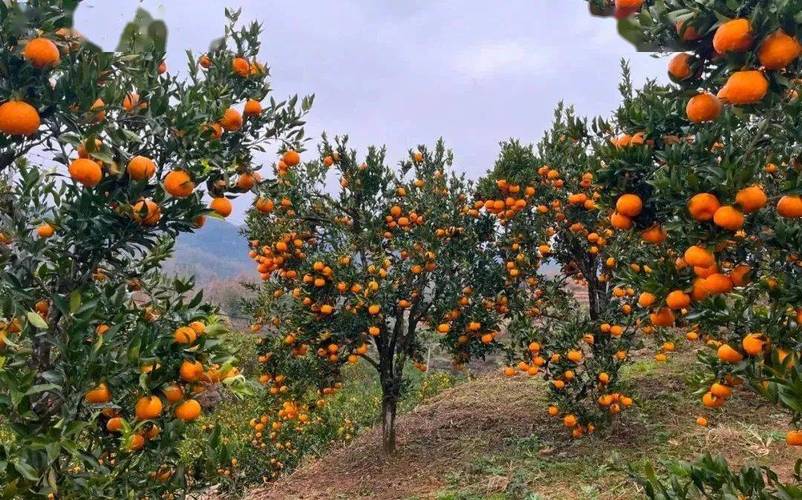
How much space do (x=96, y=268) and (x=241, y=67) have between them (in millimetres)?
1762

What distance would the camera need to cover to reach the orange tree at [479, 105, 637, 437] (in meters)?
6.27

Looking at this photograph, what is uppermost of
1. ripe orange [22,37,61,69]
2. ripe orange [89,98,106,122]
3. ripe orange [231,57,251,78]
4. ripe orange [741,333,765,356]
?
ripe orange [231,57,251,78]

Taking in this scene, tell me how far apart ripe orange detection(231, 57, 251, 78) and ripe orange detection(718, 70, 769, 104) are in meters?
2.86

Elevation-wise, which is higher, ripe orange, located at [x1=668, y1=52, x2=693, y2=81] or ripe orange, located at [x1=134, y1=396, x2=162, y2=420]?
ripe orange, located at [x1=668, y1=52, x2=693, y2=81]

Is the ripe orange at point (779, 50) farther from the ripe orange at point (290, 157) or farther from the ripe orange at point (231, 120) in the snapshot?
the ripe orange at point (290, 157)

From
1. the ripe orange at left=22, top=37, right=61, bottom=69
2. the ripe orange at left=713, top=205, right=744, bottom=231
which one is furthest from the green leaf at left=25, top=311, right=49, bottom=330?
the ripe orange at left=713, top=205, right=744, bottom=231

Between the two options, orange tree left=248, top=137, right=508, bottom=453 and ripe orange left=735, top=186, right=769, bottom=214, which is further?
orange tree left=248, top=137, right=508, bottom=453

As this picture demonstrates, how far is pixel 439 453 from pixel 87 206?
598 centimetres

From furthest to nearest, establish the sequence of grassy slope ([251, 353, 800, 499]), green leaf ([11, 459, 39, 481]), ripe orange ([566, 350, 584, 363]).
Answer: ripe orange ([566, 350, 584, 363]) → grassy slope ([251, 353, 800, 499]) → green leaf ([11, 459, 39, 481])

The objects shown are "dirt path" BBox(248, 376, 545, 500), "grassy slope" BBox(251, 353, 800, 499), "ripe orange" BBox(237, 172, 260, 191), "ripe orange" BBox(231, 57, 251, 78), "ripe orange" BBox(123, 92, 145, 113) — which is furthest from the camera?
"dirt path" BBox(248, 376, 545, 500)

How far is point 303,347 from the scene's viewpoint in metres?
7.02

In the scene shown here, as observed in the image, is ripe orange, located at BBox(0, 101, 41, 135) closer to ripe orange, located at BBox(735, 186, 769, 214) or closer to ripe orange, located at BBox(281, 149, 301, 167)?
ripe orange, located at BBox(281, 149, 301, 167)

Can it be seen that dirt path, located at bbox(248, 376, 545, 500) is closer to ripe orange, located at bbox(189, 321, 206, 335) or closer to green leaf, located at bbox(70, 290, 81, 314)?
ripe orange, located at bbox(189, 321, 206, 335)

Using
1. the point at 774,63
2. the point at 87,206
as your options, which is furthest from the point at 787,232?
the point at 87,206
